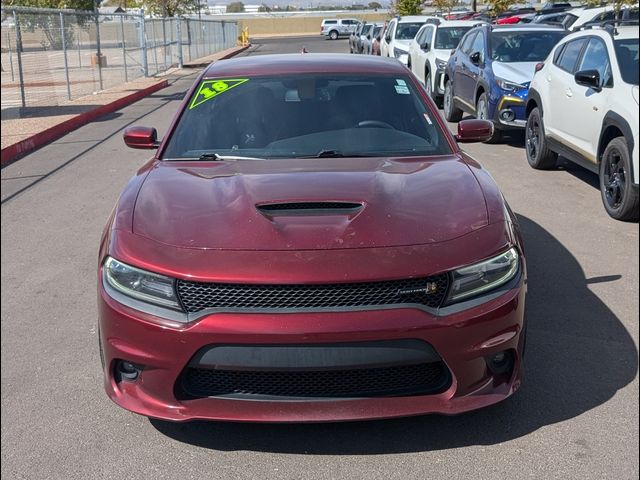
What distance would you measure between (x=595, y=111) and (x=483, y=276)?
17.4 ft

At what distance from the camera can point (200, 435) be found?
11.7ft

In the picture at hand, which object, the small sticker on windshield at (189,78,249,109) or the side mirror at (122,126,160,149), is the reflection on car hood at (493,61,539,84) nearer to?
the small sticker on windshield at (189,78,249,109)

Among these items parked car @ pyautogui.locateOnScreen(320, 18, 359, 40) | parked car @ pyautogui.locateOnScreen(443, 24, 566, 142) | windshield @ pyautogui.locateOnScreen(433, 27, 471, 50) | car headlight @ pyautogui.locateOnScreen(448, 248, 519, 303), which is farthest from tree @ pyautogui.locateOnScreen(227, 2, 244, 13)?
car headlight @ pyautogui.locateOnScreen(448, 248, 519, 303)

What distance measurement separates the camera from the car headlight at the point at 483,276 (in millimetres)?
3248

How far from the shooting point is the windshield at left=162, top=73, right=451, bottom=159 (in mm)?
4613

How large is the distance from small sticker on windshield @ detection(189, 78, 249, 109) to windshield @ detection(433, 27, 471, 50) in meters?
13.3

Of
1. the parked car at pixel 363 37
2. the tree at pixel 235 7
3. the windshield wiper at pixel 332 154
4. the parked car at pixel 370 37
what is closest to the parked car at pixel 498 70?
the windshield wiper at pixel 332 154

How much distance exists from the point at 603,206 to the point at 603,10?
9.86m

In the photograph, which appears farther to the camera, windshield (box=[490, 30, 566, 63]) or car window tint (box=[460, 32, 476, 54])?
car window tint (box=[460, 32, 476, 54])

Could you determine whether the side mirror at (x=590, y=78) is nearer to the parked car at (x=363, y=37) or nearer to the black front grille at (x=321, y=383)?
the black front grille at (x=321, y=383)

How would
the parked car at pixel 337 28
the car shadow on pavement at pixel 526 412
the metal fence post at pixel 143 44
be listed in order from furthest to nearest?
1. the parked car at pixel 337 28
2. the metal fence post at pixel 143 44
3. the car shadow on pavement at pixel 526 412

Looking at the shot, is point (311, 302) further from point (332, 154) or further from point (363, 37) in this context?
point (363, 37)

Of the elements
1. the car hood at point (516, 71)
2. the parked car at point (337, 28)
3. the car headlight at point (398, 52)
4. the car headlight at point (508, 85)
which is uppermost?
the car hood at point (516, 71)

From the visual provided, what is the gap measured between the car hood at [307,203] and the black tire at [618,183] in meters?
3.31
